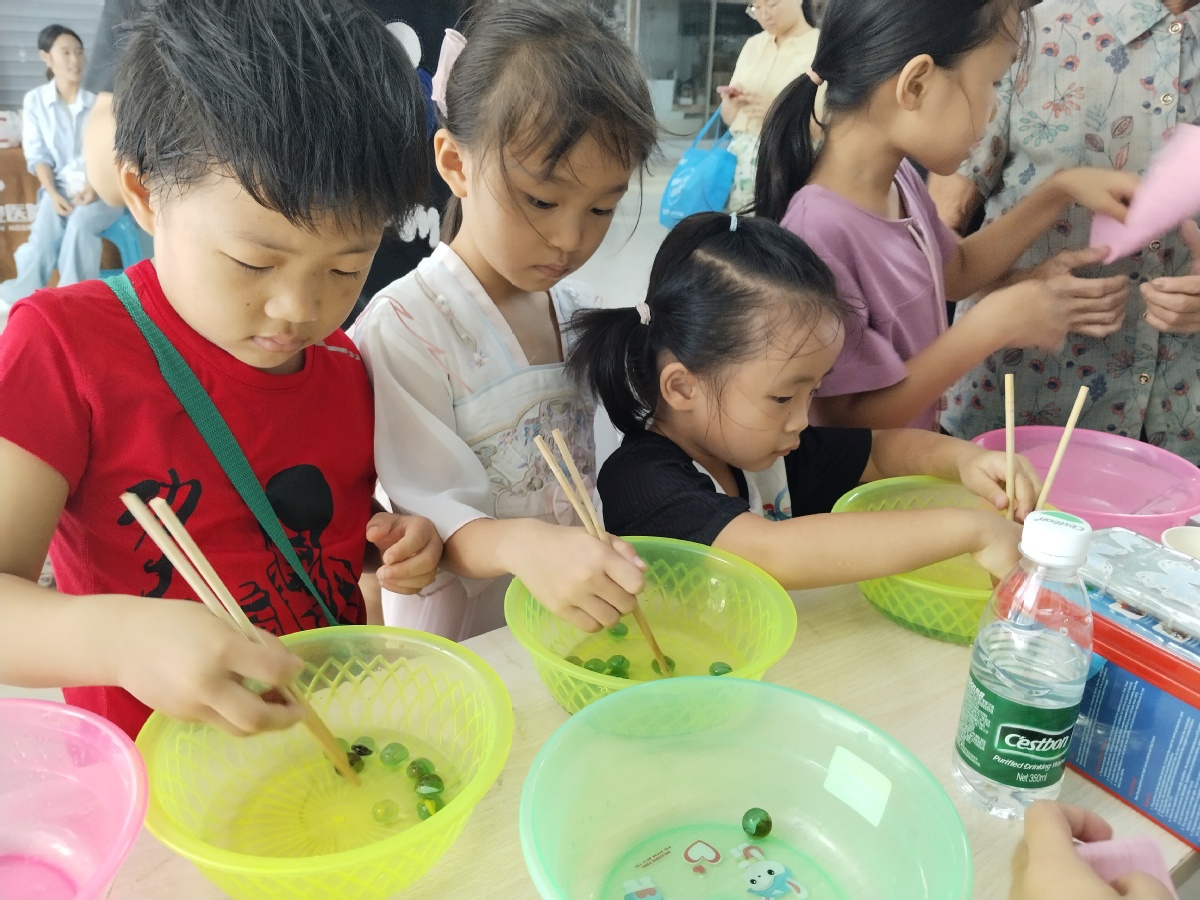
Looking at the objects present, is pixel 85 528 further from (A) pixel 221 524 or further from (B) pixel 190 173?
(B) pixel 190 173

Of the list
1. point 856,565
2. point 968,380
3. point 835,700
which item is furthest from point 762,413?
point 968,380

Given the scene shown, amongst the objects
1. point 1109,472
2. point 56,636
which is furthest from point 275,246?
point 1109,472

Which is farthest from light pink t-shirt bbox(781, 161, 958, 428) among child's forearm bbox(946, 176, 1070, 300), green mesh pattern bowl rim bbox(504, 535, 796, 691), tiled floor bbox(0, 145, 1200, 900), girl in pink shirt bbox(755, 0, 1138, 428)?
tiled floor bbox(0, 145, 1200, 900)

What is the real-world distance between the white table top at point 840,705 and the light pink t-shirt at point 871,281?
400 mm

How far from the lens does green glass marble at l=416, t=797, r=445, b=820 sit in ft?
2.04

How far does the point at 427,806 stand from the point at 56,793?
0.26 m

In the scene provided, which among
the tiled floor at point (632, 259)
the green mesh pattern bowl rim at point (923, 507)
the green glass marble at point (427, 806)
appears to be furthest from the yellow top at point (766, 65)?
the green glass marble at point (427, 806)

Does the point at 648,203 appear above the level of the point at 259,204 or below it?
below

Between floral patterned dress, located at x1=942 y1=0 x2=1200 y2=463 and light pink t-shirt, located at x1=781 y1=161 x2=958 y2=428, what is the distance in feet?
1.09

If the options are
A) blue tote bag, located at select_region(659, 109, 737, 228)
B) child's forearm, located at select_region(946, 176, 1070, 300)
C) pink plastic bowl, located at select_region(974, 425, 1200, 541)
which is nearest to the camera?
pink plastic bowl, located at select_region(974, 425, 1200, 541)

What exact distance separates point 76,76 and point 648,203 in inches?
65.4

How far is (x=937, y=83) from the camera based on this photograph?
3.76 ft

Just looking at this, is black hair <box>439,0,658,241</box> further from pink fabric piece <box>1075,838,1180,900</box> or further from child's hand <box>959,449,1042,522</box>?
pink fabric piece <box>1075,838,1180,900</box>

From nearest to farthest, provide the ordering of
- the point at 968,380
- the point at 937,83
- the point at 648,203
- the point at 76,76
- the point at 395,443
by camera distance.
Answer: the point at 395,443, the point at 937,83, the point at 968,380, the point at 76,76, the point at 648,203
